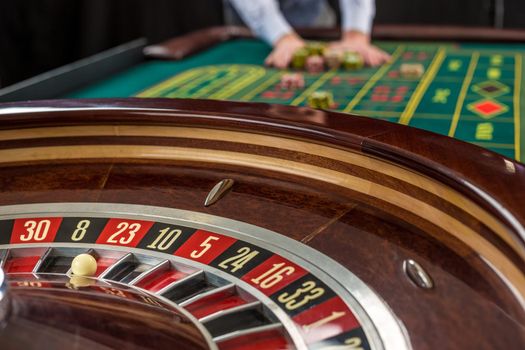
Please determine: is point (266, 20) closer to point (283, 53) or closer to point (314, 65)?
point (283, 53)

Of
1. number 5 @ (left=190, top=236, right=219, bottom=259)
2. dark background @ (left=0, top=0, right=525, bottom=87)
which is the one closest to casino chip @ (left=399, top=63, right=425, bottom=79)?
number 5 @ (left=190, top=236, right=219, bottom=259)

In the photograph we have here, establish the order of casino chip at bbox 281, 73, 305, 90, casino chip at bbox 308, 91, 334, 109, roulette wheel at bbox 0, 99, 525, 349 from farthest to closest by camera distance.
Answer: casino chip at bbox 281, 73, 305, 90 < casino chip at bbox 308, 91, 334, 109 < roulette wheel at bbox 0, 99, 525, 349

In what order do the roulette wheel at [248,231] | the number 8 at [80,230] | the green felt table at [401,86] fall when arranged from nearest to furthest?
the roulette wheel at [248,231] < the number 8 at [80,230] < the green felt table at [401,86]

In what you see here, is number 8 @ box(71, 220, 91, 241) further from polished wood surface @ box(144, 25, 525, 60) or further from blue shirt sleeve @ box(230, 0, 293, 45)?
blue shirt sleeve @ box(230, 0, 293, 45)

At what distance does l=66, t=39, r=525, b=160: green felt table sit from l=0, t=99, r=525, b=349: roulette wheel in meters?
0.70

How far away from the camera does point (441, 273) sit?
0.98 metres

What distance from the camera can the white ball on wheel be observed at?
108cm

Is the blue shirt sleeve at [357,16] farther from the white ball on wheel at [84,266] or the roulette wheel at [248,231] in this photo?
the white ball on wheel at [84,266]

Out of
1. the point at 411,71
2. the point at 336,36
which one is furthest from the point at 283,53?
the point at 336,36

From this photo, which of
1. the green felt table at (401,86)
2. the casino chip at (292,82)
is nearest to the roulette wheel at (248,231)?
the green felt table at (401,86)

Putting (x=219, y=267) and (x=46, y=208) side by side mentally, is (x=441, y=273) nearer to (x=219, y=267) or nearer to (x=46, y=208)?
(x=219, y=267)

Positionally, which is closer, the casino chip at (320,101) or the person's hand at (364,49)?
the casino chip at (320,101)

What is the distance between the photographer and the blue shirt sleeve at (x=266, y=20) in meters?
3.35

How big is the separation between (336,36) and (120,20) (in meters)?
2.75
